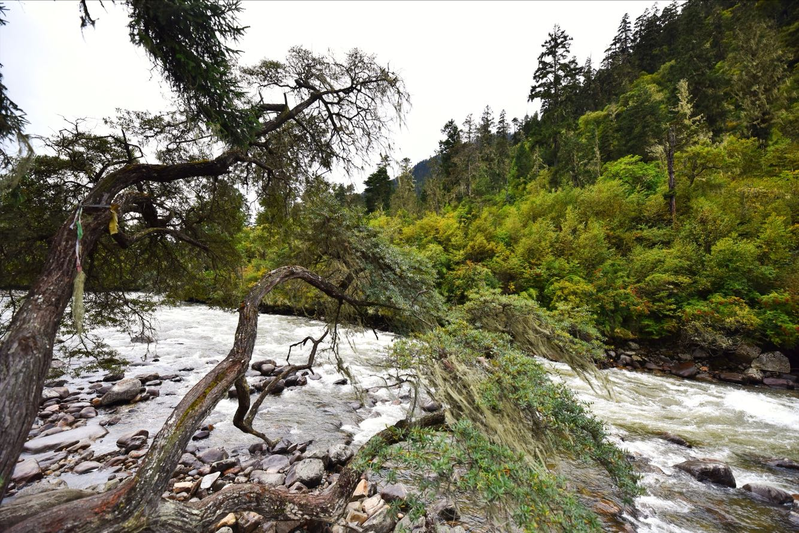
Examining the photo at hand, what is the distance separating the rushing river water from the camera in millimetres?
5004

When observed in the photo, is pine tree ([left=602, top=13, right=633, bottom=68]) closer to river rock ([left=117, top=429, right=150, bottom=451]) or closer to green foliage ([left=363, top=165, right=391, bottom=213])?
green foliage ([left=363, top=165, right=391, bottom=213])

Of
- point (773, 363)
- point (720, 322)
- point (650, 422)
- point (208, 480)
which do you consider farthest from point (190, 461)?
point (773, 363)

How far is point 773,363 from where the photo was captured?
33.8 feet

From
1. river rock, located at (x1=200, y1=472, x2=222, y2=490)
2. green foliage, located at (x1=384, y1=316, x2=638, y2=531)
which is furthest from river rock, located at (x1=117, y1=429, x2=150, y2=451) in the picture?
green foliage, located at (x1=384, y1=316, x2=638, y2=531)

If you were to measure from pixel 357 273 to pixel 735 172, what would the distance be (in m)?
24.9

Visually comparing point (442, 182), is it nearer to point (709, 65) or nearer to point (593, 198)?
point (593, 198)

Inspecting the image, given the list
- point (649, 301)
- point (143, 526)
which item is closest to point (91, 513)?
point (143, 526)

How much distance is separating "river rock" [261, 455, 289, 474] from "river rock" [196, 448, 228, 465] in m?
0.90

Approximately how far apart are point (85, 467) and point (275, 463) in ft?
10.9

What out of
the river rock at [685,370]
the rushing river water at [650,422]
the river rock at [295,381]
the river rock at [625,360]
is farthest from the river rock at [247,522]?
the river rock at [685,370]

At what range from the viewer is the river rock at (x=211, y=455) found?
5.82 metres

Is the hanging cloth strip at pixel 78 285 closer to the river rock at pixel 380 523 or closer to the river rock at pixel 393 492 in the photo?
the river rock at pixel 380 523

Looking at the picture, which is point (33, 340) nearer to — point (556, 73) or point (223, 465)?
point (223, 465)

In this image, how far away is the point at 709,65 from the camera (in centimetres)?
2872
